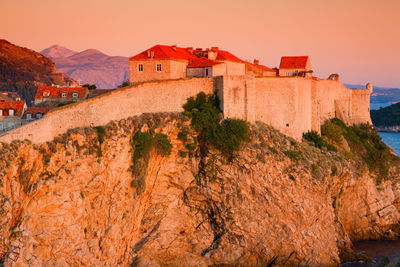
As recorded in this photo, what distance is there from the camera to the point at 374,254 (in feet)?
120

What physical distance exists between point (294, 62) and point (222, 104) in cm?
1313

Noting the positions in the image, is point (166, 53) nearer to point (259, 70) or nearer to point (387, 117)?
point (259, 70)

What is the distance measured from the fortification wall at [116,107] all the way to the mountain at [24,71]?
179ft

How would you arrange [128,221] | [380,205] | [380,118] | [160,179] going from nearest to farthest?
[128,221] → [160,179] → [380,205] → [380,118]

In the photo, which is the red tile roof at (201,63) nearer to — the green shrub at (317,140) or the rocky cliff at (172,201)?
the rocky cliff at (172,201)

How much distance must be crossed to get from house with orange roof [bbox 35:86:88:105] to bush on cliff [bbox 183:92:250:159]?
9.51 metres

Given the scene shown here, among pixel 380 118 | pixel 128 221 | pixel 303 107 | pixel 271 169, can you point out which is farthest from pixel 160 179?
pixel 380 118

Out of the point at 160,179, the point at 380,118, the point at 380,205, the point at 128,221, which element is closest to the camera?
the point at 128,221

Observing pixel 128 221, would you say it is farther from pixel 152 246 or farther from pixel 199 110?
pixel 199 110

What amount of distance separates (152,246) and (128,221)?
8.98 ft

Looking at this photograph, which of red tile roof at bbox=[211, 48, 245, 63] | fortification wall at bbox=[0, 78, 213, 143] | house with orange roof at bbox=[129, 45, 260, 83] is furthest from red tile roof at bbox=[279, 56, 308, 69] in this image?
fortification wall at bbox=[0, 78, 213, 143]

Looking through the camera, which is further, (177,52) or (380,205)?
(380,205)

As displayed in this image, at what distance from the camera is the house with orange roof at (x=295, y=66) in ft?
140

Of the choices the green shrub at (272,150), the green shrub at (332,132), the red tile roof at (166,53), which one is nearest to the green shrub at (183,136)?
the green shrub at (272,150)
